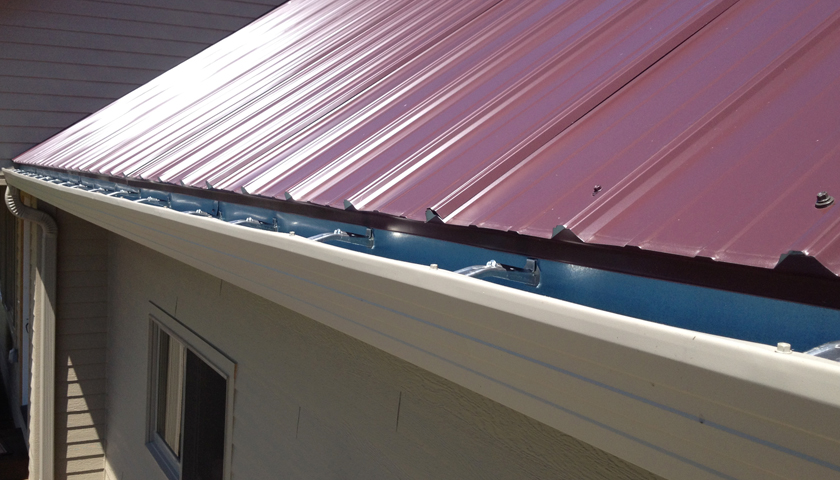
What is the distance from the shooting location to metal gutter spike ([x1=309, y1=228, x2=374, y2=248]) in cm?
182

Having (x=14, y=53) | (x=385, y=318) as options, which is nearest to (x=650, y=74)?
(x=385, y=318)

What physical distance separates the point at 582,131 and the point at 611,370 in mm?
927

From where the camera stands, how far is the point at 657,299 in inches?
44.4

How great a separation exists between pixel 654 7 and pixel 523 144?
3.22 ft

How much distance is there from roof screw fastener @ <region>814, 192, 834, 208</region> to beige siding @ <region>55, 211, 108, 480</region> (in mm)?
7367

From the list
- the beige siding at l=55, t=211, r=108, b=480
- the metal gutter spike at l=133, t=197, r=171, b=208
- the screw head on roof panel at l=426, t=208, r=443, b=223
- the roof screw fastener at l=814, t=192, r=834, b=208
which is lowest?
the beige siding at l=55, t=211, r=108, b=480

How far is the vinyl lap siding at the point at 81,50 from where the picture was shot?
27.1ft

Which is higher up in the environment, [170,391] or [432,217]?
[432,217]

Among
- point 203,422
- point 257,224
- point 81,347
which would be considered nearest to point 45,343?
point 81,347

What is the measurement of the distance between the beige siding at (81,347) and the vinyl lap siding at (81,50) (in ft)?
6.02

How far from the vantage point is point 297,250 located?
176 cm

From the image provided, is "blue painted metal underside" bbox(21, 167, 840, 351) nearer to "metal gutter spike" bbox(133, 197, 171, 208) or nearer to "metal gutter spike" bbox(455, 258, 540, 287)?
"metal gutter spike" bbox(455, 258, 540, 287)

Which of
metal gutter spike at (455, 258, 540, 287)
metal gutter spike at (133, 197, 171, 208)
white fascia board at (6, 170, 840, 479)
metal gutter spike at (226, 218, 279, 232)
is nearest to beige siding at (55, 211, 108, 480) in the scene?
metal gutter spike at (133, 197, 171, 208)

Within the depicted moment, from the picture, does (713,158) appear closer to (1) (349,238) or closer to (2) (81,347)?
(1) (349,238)
